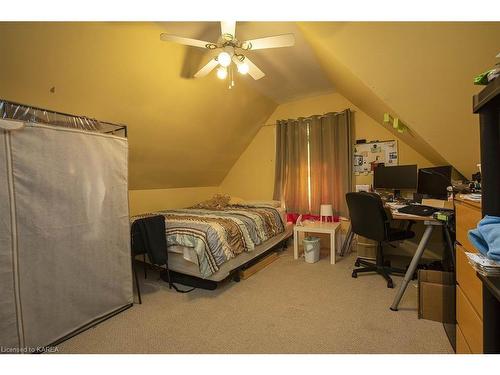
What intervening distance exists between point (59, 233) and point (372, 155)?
3.77m

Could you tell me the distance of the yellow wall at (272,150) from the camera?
3.45 meters

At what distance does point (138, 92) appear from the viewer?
255 cm

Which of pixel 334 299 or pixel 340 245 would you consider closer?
pixel 334 299

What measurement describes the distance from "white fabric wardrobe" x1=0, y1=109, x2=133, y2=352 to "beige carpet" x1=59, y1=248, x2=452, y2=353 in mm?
256

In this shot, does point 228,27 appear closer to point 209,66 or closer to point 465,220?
point 209,66

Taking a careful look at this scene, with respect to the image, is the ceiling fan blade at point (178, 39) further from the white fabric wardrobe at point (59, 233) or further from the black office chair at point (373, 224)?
the black office chair at point (373, 224)

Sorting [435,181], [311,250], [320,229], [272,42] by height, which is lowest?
[311,250]

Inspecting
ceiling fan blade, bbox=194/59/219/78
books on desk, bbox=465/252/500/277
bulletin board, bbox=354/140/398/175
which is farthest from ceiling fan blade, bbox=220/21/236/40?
bulletin board, bbox=354/140/398/175

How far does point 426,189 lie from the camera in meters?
2.75

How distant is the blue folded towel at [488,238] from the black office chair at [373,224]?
5.67ft

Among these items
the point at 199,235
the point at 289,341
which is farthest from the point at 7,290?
the point at 289,341

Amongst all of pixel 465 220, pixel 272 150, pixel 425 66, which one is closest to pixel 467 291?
pixel 465 220
